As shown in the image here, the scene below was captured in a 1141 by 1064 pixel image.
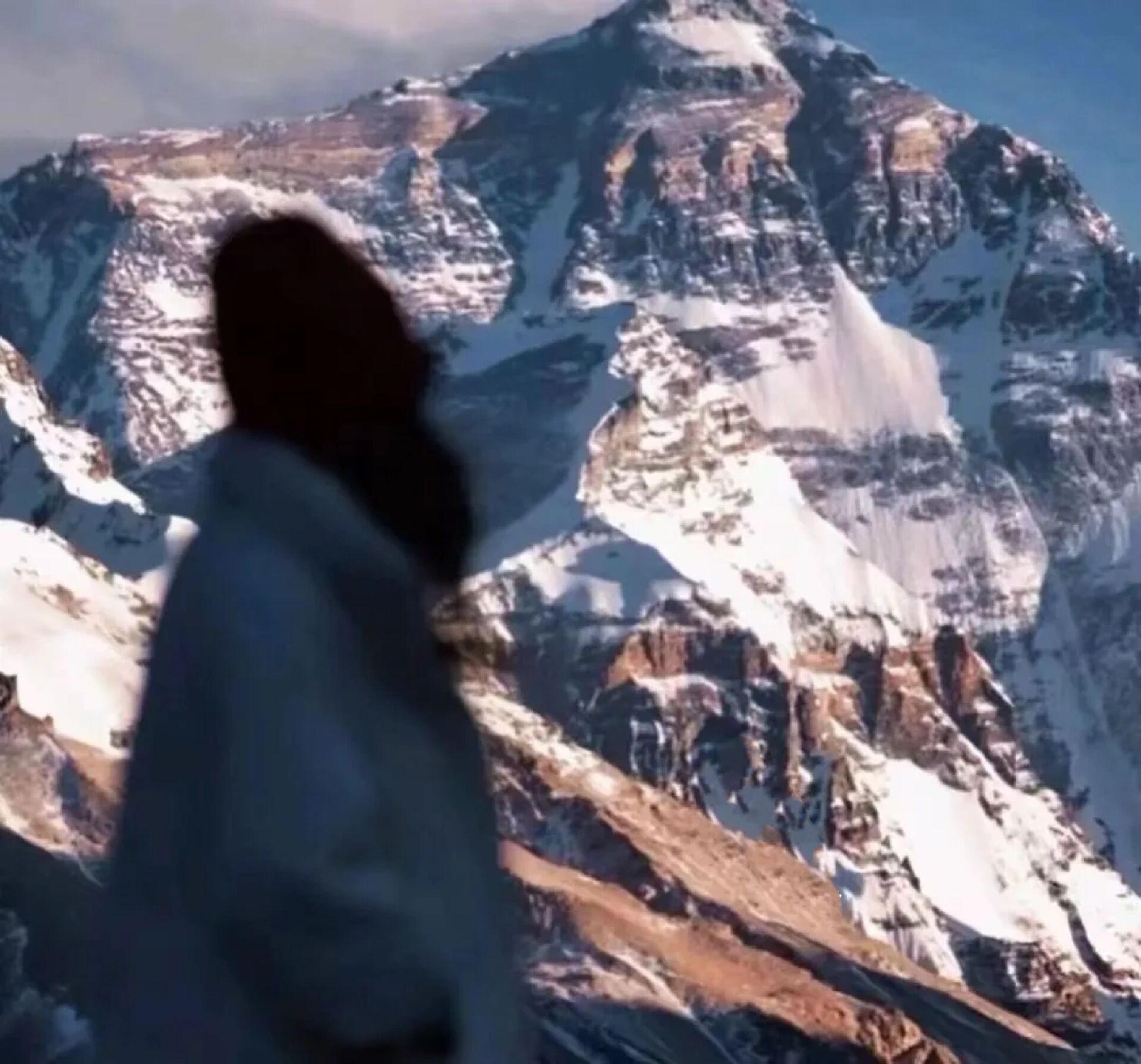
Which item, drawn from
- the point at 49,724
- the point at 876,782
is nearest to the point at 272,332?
the point at 49,724

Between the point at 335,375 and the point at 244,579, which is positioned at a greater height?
the point at 335,375

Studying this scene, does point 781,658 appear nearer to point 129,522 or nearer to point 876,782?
point 876,782

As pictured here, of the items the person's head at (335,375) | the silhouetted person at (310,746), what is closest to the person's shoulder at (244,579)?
the silhouetted person at (310,746)

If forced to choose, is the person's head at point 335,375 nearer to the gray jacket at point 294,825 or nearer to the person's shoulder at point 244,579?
the gray jacket at point 294,825

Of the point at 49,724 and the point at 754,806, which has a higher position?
the point at 754,806

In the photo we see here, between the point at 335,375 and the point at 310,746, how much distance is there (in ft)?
1.91

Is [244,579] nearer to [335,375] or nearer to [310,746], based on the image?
[310,746]

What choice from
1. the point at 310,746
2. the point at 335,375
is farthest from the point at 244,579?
the point at 335,375

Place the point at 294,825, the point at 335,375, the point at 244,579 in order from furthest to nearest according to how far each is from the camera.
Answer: the point at 335,375, the point at 244,579, the point at 294,825

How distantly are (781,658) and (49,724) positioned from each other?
112 metres

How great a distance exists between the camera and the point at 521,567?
182 meters

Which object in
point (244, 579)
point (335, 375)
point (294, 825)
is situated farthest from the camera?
point (335, 375)

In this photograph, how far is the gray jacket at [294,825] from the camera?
361cm

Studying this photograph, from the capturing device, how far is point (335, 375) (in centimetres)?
404
